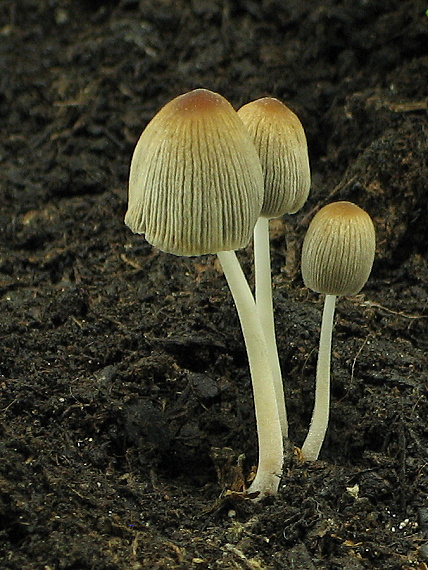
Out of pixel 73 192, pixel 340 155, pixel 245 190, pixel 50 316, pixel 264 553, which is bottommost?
pixel 264 553

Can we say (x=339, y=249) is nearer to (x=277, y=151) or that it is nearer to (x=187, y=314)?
A: (x=277, y=151)

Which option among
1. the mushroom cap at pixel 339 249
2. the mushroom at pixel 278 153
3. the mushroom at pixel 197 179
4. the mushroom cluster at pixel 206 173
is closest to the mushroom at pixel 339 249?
the mushroom cap at pixel 339 249

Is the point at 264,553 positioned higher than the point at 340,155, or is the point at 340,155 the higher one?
the point at 340,155

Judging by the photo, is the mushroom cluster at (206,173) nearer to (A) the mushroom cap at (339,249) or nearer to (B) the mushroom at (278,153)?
(B) the mushroom at (278,153)

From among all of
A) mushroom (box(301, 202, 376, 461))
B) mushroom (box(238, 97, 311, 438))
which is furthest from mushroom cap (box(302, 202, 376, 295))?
mushroom (box(238, 97, 311, 438))

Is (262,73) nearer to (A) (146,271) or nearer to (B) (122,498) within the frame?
(A) (146,271)

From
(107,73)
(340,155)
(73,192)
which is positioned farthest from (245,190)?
(107,73)

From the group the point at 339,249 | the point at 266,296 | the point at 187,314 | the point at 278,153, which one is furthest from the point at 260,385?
the point at 187,314
